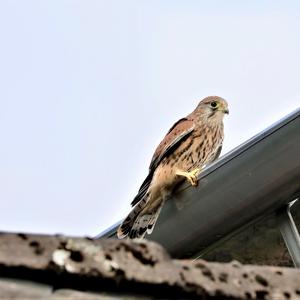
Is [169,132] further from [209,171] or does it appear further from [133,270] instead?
[133,270]

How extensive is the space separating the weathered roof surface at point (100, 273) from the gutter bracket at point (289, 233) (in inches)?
48.5

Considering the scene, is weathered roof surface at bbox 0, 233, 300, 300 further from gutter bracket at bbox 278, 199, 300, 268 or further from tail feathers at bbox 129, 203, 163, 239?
tail feathers at bbox 129, 203, 163, 239

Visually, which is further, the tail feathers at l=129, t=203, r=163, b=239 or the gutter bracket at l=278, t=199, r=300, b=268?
the tail feathers at l=129, t=203, r=163, b=239

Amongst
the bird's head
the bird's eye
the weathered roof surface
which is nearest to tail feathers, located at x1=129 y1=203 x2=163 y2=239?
the bird's head

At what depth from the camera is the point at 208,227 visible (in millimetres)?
3055

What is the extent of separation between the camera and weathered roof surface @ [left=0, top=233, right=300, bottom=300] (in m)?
1.22

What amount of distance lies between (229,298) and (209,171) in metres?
1.80

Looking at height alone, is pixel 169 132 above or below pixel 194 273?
below

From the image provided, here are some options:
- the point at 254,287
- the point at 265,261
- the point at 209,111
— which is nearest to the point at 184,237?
the point at 265,261

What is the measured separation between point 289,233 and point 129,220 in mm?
2581

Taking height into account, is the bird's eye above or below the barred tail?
above

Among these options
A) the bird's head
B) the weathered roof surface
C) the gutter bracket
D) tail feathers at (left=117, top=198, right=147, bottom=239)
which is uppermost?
the weathered roof surface

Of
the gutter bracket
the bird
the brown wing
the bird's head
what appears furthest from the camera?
the bird's head

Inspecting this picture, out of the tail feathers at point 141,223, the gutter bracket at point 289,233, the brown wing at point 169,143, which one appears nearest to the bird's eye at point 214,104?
the brown wing at point 169,143
